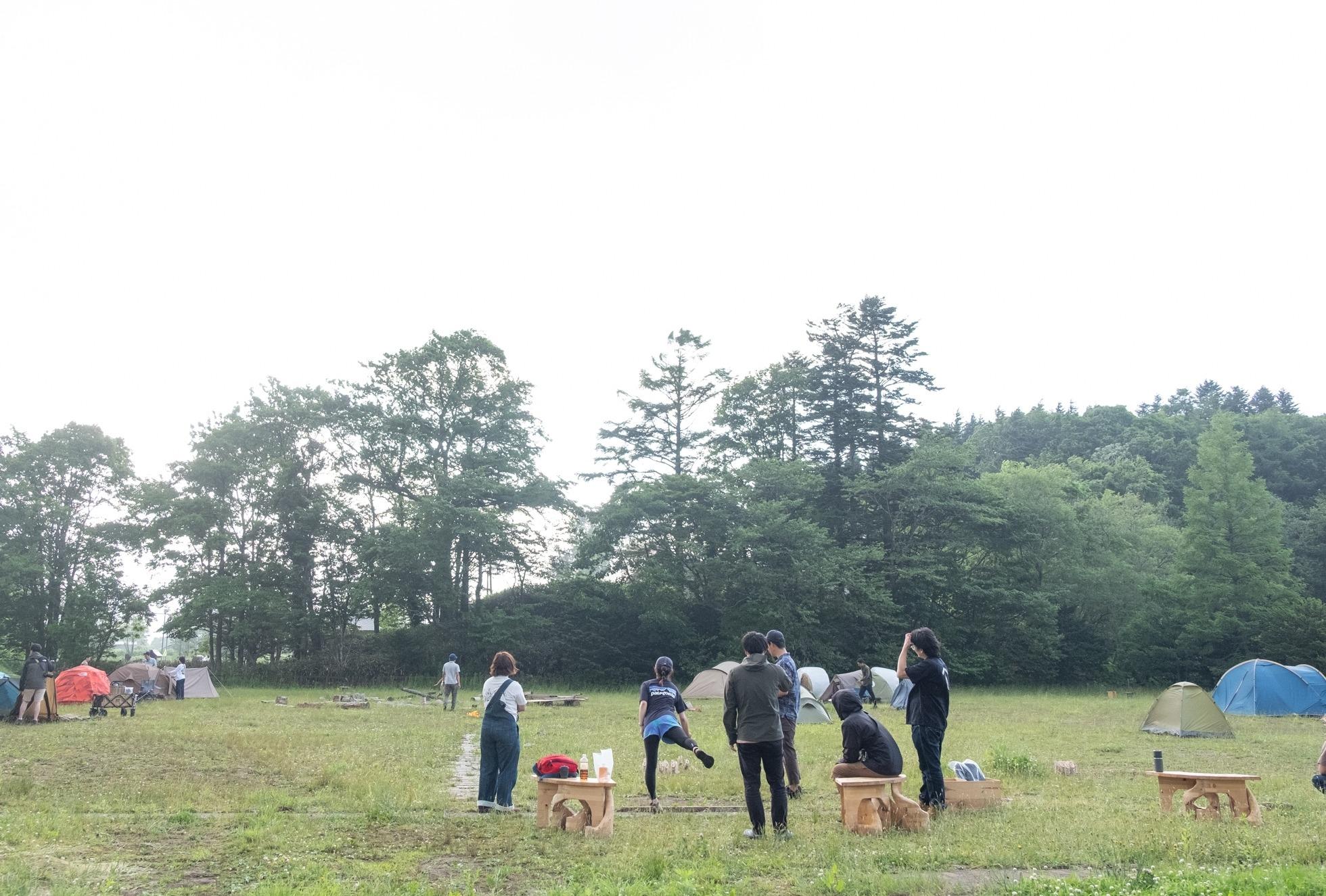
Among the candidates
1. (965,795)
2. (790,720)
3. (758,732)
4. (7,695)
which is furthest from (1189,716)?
(7,695)

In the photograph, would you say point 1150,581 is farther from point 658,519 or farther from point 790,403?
point 658,519

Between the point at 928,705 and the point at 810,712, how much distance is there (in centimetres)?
1370

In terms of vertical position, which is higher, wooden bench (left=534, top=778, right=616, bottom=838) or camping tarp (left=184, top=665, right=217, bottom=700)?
wooden bench (left=534, top=778, right=616, bottom=838)

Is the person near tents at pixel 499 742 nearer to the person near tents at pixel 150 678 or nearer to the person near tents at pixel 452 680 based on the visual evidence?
the person near tents at pixel 452 680

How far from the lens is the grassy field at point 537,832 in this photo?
6.07 meters

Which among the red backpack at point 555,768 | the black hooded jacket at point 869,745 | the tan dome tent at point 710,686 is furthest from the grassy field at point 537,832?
the tan dome tent at point 710,686

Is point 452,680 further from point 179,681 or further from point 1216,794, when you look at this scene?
point 1216,794

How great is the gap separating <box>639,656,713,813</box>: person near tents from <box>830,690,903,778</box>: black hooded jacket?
1.50 meters

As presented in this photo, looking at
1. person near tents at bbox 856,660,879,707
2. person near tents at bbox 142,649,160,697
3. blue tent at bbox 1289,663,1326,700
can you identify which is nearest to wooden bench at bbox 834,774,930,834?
person near tents at bbox 856,660,879,707

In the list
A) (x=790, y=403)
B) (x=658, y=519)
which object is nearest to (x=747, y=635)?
(x=658, y=519)

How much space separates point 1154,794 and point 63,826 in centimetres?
1077

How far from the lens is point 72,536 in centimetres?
4194

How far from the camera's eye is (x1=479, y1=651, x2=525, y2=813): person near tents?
9086mm

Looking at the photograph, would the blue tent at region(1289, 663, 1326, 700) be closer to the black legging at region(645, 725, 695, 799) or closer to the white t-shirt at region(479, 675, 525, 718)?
the black legging at region(645, 725, 695, 799)
